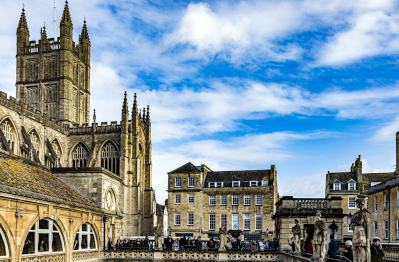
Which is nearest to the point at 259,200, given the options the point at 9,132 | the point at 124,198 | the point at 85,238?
the point at 124,198

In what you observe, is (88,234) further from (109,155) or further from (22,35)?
(22,35)

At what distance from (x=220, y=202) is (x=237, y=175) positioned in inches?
192

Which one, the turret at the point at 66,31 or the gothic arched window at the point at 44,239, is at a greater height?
the turret at the point at 66,31

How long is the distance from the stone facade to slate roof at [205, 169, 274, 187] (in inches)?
347

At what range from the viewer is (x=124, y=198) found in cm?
5784

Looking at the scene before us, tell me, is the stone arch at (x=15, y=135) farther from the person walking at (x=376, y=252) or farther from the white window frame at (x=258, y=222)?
the person walking at (x=376, y=252)

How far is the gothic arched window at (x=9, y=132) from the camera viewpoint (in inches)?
1876

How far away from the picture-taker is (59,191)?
2842 cm

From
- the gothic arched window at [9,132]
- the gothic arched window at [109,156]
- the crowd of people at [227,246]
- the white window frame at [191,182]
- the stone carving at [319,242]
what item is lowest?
the crowd of people at [227,246]

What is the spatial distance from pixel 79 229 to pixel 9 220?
868 centimetres

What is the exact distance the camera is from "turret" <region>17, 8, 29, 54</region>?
72.2m

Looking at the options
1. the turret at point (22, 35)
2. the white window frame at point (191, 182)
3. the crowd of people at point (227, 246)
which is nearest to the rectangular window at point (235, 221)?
the white window frame at point (191, 182)

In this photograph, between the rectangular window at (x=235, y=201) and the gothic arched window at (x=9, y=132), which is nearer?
the gothic arched window at (x=9, y=132)

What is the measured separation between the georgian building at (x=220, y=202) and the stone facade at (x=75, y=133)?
360 centimetres
